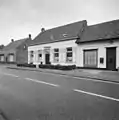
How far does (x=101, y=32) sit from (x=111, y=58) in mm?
4124

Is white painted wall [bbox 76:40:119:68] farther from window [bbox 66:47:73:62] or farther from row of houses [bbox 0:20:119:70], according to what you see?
window [bbox 66:47:73:62]

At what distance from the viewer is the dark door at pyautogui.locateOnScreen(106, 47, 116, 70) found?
13594 mm

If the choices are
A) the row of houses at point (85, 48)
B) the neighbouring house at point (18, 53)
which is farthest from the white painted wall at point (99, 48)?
the neighbouring house at point (18, 53)

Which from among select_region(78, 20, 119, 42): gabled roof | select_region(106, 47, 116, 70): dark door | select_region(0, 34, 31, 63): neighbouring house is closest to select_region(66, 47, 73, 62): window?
select_region(78, 20, 119, 42): gabled roof

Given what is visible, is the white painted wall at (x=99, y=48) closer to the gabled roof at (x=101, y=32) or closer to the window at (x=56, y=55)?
the gabled roof at (x=101, y=32)

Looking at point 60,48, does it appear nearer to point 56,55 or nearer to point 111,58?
point 56,55

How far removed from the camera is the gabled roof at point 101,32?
46.6 ft

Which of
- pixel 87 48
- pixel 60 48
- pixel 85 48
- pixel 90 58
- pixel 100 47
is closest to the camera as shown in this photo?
pixel 100 47

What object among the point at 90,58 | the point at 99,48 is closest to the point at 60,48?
the point at 90,58

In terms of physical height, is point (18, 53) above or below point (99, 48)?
above

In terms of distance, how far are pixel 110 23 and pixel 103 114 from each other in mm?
16320

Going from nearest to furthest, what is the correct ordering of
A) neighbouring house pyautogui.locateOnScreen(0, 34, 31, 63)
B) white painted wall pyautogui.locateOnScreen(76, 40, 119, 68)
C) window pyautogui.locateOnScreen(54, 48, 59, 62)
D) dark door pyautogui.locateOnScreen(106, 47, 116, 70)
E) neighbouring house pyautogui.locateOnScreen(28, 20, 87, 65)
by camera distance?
white painted wall pyautogui.locateOnScreen(76, 40, 119, 68), dark door pyautogui.locateOnScreen(106, 47, 116, 70), neighbouring house pyautogui.locateOnScreen(28, 20, 87, 65), window pyautogui.locateOnScreen(54, 48, 59, 62), neighbouring house pyautogui.locateOnScreen(0, 34, 31, 63)

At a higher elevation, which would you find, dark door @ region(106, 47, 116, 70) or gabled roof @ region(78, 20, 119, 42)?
gabled roof @ region(78, 20, 119, 42)

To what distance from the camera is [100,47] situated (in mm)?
14594
